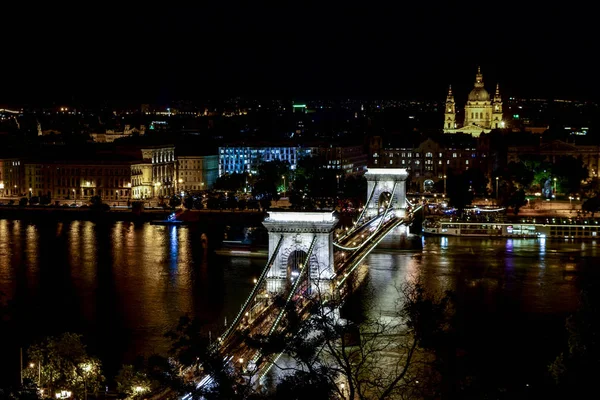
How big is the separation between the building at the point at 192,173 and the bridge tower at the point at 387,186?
7314mm

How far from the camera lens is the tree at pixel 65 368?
282 inches

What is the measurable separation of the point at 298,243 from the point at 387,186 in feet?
31.5

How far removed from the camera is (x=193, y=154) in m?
26.5

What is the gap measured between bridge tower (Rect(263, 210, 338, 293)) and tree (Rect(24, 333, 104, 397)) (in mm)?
3105

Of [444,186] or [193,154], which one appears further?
[193,154]

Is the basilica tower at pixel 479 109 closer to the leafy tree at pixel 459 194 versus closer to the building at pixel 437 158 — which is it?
the building at pixel 437 158

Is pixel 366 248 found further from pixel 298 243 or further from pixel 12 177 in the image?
pixel 12 177

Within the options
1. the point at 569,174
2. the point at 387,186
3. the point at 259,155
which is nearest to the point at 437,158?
the point at 259,155

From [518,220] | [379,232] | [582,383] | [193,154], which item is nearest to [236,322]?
[582,383]

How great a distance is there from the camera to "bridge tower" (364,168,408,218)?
765 inches

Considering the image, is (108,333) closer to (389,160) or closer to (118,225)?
(118,225)

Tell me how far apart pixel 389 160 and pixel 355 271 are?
1433cm

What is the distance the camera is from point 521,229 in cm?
1856

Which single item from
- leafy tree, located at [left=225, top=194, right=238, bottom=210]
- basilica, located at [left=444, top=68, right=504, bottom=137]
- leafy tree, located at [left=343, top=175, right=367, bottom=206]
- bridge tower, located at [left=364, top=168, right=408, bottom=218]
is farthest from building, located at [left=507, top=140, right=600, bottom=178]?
leafy tree, located at [left=225, top=194, right=238, bottom=210]
